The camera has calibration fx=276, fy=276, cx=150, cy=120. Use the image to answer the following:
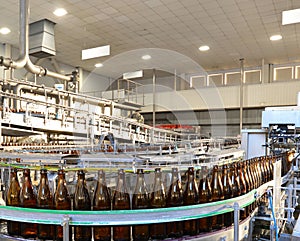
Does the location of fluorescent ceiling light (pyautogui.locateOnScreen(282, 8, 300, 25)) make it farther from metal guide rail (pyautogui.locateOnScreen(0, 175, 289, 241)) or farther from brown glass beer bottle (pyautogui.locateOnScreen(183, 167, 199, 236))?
metal guide rail (pyautogui.locateOnScreen(0, 175, 289, 241))

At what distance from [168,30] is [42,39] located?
2468 millimetres


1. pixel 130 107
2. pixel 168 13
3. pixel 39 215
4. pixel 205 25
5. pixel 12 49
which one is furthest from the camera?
pixel 130 107

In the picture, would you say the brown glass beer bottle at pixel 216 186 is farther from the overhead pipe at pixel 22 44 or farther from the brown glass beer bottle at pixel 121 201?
the overhead pipe at pixel 22 44

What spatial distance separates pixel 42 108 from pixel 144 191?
615cm

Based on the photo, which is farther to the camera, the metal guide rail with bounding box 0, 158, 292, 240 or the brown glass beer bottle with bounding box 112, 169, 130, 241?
the brown glass beer bottle with bounding box 112, 169, 130, 241

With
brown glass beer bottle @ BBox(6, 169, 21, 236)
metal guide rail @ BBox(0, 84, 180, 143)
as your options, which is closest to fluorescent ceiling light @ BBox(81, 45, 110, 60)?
metal guide rail @ BBox(0, 84, 180, 143)

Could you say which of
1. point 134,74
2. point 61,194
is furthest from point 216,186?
point 134,74

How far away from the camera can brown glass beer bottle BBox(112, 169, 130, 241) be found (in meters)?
0.79

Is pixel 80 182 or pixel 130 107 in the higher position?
pixel 130 107

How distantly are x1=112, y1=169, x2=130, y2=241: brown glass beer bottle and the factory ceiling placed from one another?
421cm

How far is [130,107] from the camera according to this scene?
8117 millimetres

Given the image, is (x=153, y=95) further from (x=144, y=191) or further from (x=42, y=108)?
(x=144, y=191)

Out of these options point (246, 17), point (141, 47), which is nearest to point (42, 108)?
point (141, 47)

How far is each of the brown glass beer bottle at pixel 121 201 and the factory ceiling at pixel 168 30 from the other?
421cm
